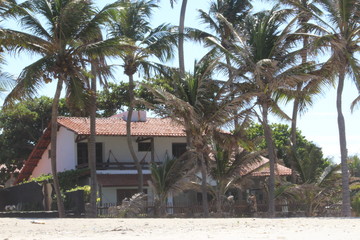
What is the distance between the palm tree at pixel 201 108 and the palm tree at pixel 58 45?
303 cm

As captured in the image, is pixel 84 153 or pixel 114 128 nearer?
pixel 114 128

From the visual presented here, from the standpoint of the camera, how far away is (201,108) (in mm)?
24469

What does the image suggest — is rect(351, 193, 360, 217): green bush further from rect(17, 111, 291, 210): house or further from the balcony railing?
the balcony railing

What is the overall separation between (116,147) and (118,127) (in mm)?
1128

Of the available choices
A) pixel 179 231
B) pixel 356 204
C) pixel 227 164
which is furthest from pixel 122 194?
pixel 179 231

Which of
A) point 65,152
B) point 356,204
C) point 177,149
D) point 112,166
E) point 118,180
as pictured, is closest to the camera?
point 356,204

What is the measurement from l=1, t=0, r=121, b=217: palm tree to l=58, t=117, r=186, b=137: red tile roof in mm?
9536

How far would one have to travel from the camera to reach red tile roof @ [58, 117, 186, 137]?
33.5 metres

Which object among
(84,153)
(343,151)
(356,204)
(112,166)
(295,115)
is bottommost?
(356,204)

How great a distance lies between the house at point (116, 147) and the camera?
33.0 meters

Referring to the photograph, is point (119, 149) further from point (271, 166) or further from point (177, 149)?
point (271, 166)

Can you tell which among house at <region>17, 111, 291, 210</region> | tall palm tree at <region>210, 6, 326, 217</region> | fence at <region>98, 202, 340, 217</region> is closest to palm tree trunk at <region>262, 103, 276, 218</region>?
tall palm tree at <region>210, 6, 326, 217</region>

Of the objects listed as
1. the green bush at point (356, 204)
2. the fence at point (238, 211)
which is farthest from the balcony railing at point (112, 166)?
the green bush at point (356, 204)

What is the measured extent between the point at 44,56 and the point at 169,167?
6760 millimetres
